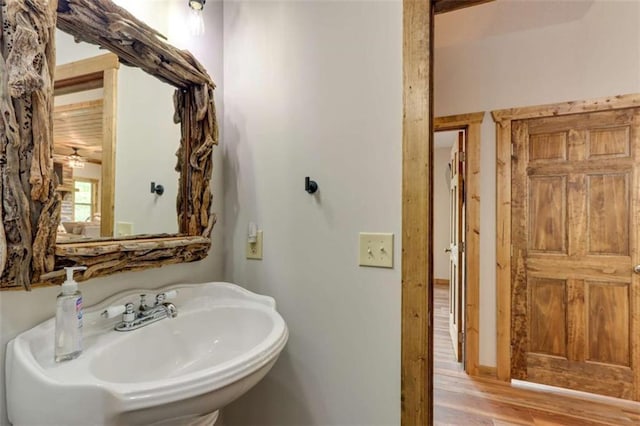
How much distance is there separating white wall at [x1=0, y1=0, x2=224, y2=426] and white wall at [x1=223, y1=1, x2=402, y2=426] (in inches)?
2.3

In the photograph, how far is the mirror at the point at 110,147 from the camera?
0.88 meters

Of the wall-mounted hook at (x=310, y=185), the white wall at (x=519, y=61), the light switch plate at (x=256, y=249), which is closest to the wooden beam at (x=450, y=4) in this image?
the wall-mounted hook at (x=310, y=185)

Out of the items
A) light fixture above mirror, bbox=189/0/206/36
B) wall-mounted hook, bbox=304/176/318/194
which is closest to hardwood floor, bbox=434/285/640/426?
wall-mounted hook, bbox=304/176/318/194

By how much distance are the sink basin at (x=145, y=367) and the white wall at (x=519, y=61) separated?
6.86 ft

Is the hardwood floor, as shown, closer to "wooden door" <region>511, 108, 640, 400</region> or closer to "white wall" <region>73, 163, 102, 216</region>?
"wooden door" <region>511, 108, 640, 400</region>

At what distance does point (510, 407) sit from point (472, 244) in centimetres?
114

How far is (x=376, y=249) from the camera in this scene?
114cm

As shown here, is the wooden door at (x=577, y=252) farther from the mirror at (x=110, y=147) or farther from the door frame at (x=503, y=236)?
the mirror at (x=110, y=147)

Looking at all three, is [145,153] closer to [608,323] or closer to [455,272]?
[455,272]

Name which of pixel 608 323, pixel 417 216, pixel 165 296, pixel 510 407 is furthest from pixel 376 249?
pixel 608 323

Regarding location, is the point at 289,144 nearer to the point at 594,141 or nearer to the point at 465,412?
the point at 465,412

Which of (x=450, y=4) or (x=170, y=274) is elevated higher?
(x=450, y=4)

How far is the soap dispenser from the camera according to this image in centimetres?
74

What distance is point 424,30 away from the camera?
1.08 meters
